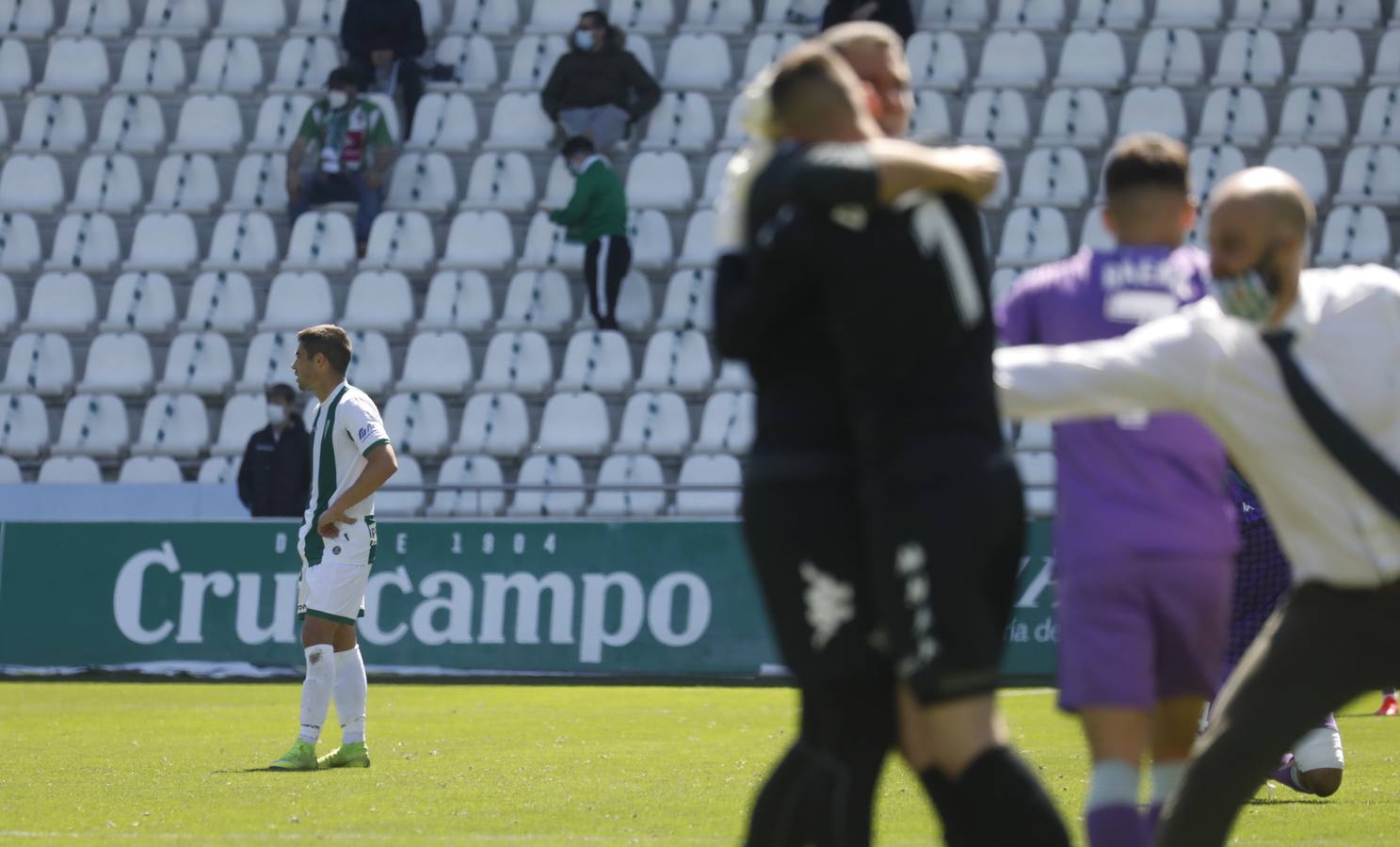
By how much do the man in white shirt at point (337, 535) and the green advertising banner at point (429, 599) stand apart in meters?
6.75

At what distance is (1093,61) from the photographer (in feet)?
69.5

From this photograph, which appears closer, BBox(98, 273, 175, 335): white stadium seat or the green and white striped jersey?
the green and white striped jersey

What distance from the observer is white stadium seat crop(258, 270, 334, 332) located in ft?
67.3

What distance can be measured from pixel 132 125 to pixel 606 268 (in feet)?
21.4

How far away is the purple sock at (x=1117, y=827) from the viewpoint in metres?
4.74

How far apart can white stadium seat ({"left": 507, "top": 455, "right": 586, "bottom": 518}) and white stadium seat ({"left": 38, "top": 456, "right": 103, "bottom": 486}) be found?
400cm

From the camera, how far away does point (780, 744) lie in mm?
10984

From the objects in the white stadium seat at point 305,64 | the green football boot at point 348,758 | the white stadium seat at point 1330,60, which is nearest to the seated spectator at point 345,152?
the white stadium seat at point 305,64

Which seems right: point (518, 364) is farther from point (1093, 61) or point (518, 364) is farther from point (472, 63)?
point (1093, 61)

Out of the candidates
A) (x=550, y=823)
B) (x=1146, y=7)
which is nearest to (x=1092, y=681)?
(x=550, y=823)

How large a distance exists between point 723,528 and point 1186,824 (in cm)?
1223

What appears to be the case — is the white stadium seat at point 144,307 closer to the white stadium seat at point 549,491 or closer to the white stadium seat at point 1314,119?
the white stadium seat at point 549,491

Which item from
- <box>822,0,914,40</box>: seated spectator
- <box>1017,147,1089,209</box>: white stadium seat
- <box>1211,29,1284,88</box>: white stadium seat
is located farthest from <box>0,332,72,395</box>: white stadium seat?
<box>1211,29,1284,88</box>: white stadium seat

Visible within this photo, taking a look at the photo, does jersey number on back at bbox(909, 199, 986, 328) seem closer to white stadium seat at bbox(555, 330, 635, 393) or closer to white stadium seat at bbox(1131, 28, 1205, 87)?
white stadium seat at bbox(555, 330, 635, 393)
